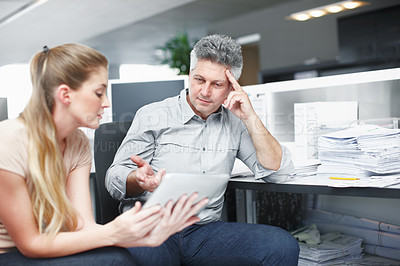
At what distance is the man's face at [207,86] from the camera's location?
5.36 ft

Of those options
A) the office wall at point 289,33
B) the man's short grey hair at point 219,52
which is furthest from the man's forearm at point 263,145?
the office wall at point 289,33

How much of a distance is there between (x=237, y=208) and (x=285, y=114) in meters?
0.66

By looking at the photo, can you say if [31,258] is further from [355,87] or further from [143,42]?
[143,42]

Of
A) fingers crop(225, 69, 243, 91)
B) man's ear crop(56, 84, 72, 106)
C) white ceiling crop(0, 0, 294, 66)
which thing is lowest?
man's ear crop(56, 84, 72, 106)

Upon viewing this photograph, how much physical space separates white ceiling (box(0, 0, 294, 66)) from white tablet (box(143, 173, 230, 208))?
5156 millimetres

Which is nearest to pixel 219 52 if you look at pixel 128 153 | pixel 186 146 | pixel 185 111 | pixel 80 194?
pixel 185 111

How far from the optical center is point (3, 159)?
1033 millimetres

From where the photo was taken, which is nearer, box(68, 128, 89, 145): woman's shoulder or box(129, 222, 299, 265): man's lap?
box(68, 128, 89, 145): woman's shoulder

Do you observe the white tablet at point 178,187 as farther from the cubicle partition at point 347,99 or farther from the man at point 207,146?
the cubicle partition at point 347,99

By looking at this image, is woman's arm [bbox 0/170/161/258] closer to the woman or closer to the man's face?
the woman

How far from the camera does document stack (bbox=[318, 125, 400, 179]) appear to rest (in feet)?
5.24

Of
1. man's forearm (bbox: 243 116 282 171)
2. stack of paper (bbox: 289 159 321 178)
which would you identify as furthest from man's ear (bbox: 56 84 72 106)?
stack of paper (bbox: 289 159 321 178)

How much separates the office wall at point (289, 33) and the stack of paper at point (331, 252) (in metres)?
4.18

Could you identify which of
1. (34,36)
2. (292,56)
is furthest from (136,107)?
(34,36)
